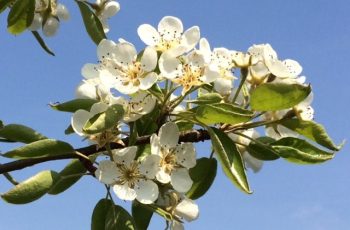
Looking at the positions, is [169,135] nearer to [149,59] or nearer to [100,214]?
[149,59]

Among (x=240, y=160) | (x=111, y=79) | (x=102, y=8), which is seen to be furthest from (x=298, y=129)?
(x=102, y=8)

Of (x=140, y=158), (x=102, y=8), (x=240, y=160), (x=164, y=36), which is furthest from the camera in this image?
(x=102, y=8)

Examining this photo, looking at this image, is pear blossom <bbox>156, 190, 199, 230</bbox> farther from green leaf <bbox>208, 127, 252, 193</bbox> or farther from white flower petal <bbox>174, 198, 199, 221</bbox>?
green leaf <bbox>208, 127, 252, 193</bbox>

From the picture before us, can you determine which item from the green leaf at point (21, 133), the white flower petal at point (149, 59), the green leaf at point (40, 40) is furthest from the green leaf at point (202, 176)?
the green leaf at point (40, 40)

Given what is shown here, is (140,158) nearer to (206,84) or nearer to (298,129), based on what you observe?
(206,84)

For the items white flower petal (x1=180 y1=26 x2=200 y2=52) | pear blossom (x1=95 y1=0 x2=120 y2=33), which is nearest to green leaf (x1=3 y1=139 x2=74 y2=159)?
white flower petal (x1=180 y1=26 x2=200 y2=52)

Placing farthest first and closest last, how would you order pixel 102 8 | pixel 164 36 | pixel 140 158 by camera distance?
pixel 102 8 → pixel 164 36 → pixel 140 158
